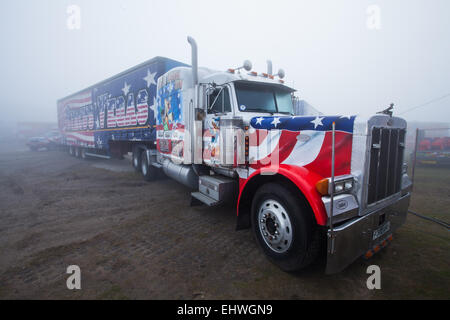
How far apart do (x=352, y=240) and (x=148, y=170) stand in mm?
6955

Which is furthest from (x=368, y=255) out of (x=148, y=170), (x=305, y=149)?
(x=148, y=170)

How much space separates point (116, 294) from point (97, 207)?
344 cm

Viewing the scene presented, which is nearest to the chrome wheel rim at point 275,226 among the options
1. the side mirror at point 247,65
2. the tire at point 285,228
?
the tire at point 285,228

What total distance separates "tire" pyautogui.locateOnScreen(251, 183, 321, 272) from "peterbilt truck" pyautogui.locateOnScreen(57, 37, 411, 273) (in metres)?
0.01

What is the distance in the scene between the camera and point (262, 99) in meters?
4.45

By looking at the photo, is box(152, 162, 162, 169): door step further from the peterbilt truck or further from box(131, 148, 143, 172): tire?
box(131, 148, 143, 172): tire

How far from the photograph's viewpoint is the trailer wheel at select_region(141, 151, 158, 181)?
807cm

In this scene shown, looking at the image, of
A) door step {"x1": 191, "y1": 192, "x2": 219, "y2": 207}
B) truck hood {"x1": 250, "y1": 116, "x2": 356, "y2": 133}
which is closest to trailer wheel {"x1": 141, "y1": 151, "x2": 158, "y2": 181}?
door step {"x1": 191, "y1": 192, "x2": 219, "y2": 207}

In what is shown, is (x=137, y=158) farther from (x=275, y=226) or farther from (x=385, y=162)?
(x=385, y=162)

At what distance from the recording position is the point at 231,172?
449 cm

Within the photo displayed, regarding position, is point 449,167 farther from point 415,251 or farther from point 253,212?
point 253,212

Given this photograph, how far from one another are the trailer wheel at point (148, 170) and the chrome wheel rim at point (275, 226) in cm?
572

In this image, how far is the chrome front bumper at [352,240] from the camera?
2.41 m
